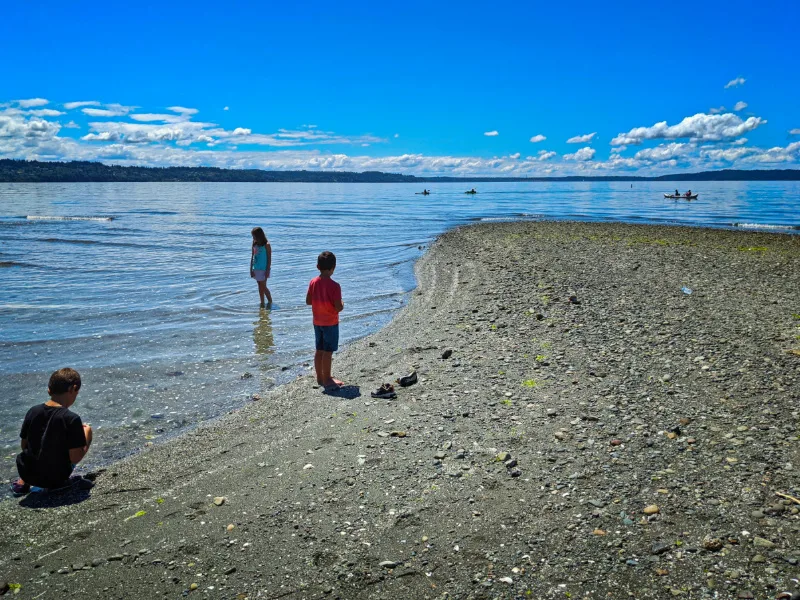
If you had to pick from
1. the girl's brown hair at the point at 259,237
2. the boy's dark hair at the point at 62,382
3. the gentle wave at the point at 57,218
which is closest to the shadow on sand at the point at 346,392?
the boy's dark hair at the point at 62,382

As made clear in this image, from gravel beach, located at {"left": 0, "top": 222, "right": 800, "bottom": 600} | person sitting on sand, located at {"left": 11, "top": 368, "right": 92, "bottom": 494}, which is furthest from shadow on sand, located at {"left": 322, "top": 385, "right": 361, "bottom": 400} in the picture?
person sitting on sand, located at {"left": 11, "top": 368, "right": 92, "bottom": 494}

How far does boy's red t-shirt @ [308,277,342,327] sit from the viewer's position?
27.8ft

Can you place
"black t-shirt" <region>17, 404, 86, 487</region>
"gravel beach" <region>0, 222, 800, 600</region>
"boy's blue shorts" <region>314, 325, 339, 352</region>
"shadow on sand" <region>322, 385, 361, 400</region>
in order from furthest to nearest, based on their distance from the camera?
"boy's blue shorts" <region>314, 325, 339, 352</region>
"shadow on sand" <region>322, 385, 361, 400</region>
"black t-shirt" <region>17, 404, 86, 487</region>
"gravel beach" <region>0, 222, 800, 600</region>

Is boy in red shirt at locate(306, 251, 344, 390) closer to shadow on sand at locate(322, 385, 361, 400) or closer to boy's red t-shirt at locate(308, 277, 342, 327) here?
boy's red t-shirt at locate(308, 277, 342, 327)

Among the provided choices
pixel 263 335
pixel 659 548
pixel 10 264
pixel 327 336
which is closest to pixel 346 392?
pixel 327 336

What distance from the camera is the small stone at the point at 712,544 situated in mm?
4169

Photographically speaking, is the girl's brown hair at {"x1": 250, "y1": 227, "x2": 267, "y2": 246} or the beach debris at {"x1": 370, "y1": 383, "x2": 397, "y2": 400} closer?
the beach debris at {"x1": 370, "y1": 383, "x2": 397, "y2": 400}

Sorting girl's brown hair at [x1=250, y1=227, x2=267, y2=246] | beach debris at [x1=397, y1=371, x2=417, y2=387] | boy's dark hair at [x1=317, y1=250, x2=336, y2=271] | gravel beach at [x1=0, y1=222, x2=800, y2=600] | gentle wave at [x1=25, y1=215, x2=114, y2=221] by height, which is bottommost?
gravel beach at [x1=0, y1=222, x2=800, y2=600]

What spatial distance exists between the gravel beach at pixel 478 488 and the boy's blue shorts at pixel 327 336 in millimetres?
719

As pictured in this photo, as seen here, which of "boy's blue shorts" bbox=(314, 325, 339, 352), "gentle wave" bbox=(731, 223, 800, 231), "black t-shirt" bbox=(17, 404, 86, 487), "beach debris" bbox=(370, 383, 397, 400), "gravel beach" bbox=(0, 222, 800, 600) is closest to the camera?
"gravel beach" bbox=(0, 222, 800, 600)

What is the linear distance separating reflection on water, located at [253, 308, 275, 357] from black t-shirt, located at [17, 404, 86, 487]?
546cm

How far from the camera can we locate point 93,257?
26.4 m

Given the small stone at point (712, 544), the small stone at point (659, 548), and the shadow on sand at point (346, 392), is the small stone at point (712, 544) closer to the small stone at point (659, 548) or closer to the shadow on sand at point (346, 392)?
the small stone at point (659, 548)

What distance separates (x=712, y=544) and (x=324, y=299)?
19.3 feet
